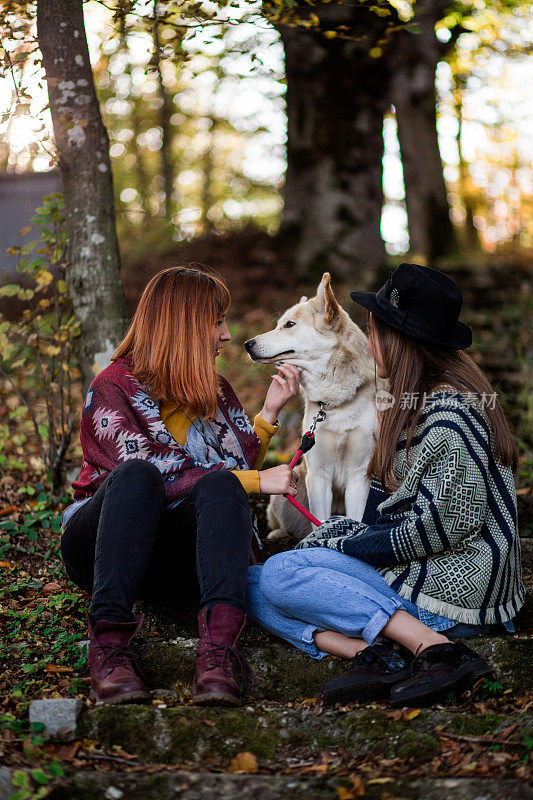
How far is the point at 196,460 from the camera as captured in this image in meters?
3.30

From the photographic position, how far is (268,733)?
251 cm

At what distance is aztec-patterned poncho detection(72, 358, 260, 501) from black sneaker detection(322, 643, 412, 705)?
98 cm

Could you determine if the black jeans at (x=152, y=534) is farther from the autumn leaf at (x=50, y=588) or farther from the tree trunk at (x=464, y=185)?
the tree trunk at (x=464, y=185)

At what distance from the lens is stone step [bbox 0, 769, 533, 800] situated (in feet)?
6.35

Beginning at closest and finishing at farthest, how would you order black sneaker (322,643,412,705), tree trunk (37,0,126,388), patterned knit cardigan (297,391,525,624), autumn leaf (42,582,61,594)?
black sneaker (322,643,412,705)
patterned knit cardigan (297,391,525,624)
autumn leaf (42,582,61,594)
tree trunk (37,0,126,388)

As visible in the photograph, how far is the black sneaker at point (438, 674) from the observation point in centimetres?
258

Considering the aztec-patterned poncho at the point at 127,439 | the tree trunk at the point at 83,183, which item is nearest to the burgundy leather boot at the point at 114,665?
the aztec-patterned poncho at the point at 127,439

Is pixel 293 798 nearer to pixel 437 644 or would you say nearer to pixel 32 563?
pixel 437 644

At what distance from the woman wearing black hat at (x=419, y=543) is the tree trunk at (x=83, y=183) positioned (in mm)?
2064

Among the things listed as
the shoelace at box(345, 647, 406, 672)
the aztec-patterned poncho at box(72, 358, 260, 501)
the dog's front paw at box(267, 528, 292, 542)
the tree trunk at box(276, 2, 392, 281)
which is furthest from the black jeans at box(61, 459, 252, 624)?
the tree trunk at box(276, 2, 392, 281)

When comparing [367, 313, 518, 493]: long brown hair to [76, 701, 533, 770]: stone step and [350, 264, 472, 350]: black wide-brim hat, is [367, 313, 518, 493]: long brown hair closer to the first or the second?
[350, 264, 472, 350]: black wide-brim hat

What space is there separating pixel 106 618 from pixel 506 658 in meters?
1.56

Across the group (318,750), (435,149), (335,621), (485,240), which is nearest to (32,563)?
(335,621)

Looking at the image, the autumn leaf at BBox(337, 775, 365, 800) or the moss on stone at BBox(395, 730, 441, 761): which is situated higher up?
the autumn leaf at BBox(337, 775, 365, 800)
